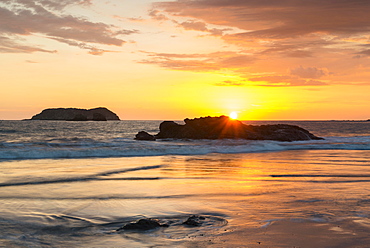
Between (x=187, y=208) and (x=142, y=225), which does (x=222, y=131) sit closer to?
(x=187, y=208)

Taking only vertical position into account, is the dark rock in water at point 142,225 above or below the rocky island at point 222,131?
below

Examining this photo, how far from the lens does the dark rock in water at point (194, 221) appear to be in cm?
691

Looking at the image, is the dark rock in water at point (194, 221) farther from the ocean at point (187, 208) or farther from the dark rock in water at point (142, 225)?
the dark rock in water at point (142, 225)

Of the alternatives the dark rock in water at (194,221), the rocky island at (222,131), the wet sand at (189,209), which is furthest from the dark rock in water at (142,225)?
the rocky island at (222,131)

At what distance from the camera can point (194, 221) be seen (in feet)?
22.9

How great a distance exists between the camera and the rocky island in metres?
42.0

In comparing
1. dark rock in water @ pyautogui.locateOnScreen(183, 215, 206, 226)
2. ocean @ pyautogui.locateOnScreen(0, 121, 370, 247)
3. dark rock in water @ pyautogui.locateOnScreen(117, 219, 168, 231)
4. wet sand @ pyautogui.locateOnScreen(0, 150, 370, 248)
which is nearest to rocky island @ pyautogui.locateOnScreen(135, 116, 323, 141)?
ocean @ pyautogui.locateOnScreen(0, 121, 370, 247)

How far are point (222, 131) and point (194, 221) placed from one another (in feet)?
121

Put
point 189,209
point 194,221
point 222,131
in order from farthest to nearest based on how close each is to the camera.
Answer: point 222,131
point 189,209
point 194,221

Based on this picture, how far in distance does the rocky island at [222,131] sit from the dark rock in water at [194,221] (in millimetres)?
33216

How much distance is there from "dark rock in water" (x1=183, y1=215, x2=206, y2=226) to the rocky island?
1308 inches

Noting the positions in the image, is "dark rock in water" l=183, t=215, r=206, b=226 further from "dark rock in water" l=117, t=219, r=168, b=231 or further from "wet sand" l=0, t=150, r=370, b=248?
"dark rock in water" l=117, t=219, r=168, b=231

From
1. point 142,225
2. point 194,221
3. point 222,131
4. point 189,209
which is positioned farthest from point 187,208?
point 222,131

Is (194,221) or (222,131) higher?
(222,131)
